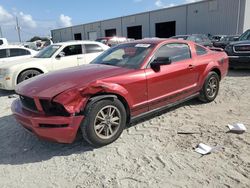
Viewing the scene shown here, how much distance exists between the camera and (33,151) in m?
3.95

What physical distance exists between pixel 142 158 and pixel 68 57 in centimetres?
591

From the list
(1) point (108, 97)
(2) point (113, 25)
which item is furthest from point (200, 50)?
(2) point (113, 25)

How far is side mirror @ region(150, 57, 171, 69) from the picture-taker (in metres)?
4.39

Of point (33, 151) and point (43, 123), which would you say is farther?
point (33, 151)

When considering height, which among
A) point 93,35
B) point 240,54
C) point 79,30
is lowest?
point 240,54

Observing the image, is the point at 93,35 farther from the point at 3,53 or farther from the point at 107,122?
the point at 107,122

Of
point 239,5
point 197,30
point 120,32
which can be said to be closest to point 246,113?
point 239,5

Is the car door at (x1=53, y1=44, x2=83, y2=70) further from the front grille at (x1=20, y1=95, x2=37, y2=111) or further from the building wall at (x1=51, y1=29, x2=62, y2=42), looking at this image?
the building wall at (x1=51, y1=29, x2=62, y2=42)

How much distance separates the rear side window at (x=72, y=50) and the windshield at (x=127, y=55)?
3.74 meters

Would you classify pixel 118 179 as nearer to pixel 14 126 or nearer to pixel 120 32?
pixel 14 126

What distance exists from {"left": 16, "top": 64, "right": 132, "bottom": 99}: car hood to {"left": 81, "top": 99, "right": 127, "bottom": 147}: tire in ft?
1.29

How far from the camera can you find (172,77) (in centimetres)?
479

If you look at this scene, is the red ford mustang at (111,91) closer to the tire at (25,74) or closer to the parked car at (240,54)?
the tire at (25,74)

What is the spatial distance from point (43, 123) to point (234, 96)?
485 centimetres
